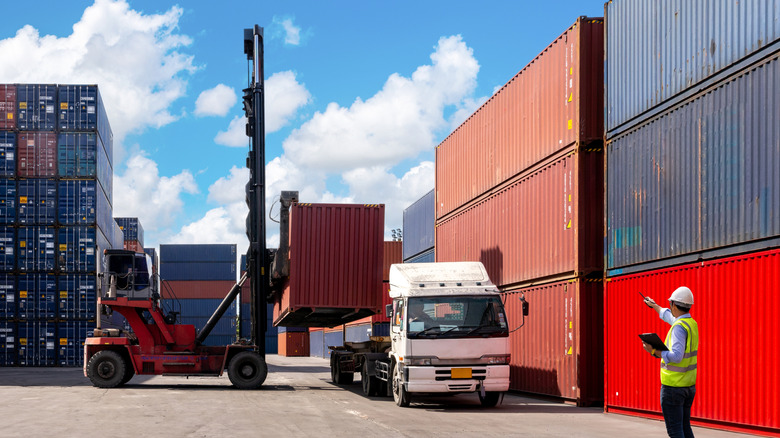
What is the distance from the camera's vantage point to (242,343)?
22922 millimetres

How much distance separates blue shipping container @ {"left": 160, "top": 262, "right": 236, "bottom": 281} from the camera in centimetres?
7669

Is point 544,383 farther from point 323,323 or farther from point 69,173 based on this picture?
point 69,173

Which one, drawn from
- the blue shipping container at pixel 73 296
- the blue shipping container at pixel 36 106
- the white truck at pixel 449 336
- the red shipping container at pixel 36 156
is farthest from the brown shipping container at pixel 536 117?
the blue shipping container at pixel 36 106

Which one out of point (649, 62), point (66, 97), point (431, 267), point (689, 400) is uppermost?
point (66, 97)

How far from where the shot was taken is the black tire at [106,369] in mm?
22125

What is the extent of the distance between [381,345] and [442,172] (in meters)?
7.83

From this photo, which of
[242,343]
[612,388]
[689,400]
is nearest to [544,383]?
[612,388]

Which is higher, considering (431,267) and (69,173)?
(69,173)

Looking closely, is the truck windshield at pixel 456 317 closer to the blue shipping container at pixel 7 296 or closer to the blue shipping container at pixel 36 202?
the blue shipping container at pixel 36 202

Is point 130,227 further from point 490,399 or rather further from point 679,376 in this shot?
point 679,376

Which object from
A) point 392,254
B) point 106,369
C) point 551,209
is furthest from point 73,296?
point 551,209

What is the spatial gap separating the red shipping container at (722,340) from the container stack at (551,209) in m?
1.38

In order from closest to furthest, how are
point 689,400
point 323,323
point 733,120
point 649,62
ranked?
point 689,400, point 733,120, point 649,62, point 323,323

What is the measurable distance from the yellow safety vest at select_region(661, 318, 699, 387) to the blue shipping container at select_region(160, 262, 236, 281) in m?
70.4
